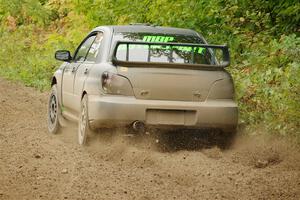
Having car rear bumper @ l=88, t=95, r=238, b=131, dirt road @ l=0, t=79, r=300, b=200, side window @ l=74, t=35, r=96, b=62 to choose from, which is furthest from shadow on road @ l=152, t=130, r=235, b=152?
side window @ l=74, t=35, r=96, b=62

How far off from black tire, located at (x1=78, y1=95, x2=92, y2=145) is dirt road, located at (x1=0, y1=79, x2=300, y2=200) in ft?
0.40

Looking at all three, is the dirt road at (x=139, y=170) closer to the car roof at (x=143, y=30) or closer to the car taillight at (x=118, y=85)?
the car taillight at (x=118, y=85)

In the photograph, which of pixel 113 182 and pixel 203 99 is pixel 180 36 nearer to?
pixel 203 99

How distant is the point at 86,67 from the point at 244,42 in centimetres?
482

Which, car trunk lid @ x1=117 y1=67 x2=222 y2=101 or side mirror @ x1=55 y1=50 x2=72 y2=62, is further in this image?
side mirror @ x1=55 y1=50 x2=72 y2=62

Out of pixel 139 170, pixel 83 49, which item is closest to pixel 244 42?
pixel 83 49

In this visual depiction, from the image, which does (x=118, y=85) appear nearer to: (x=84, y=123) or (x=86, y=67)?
(x=84, y=123)

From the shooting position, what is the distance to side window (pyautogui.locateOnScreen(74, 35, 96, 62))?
9.52m

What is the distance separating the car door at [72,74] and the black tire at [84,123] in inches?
17.9

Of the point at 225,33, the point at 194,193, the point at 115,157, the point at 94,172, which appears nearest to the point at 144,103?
the point at 115,157

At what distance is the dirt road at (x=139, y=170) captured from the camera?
6.20 metres

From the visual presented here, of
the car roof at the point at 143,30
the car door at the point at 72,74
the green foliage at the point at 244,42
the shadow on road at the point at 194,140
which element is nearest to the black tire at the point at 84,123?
the car door at the point at 72,74

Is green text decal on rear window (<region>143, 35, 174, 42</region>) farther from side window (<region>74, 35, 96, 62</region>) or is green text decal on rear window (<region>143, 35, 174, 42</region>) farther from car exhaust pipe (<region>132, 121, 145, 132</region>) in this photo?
car exhaust pipe (<region>132, 121, 145, 132</region>)

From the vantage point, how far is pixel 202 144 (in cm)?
862
